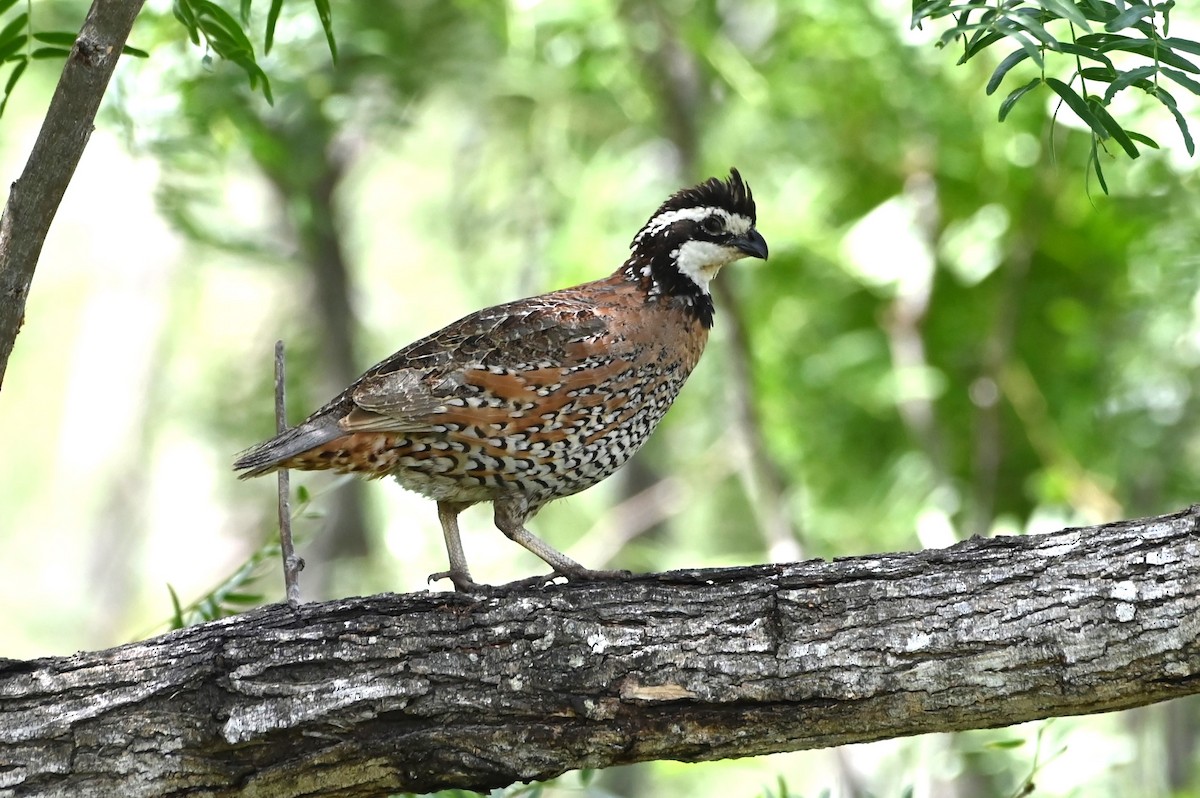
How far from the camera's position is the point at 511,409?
164 inches

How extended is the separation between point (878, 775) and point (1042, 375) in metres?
2.35

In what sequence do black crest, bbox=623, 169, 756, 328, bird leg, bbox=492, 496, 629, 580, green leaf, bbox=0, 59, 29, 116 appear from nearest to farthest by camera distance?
green leaf, bbox=0, 59, 29, 116 < bird leg, bbox=492, 496, 629, 580 < black crest, bbox=623, 169, 756, 328

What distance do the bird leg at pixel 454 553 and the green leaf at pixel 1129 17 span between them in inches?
79.7

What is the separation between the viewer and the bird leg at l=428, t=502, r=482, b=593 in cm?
375

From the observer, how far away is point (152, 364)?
13.4 m

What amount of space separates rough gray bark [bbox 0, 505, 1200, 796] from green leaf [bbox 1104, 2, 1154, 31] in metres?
1.13

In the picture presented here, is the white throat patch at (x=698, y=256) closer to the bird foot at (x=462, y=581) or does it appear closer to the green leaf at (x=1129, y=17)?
the bird foot at (x=462, y=581)

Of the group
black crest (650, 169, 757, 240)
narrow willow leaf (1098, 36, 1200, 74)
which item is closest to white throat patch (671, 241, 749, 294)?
black crest (650, 169, 757, 240)

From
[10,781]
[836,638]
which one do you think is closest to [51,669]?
[10,781]

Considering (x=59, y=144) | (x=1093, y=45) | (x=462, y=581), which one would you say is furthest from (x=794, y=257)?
(x=59, y=144)

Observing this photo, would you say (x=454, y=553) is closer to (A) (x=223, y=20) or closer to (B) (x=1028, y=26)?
(A) (x=223, y=20)

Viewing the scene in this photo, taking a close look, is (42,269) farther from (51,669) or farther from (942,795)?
(51,669)

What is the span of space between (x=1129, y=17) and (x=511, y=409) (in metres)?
2.14

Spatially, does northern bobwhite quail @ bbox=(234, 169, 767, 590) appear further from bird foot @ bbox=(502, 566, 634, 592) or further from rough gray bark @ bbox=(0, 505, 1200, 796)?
rough gray bark @ bbox=(0, 505, 1200, 796)
